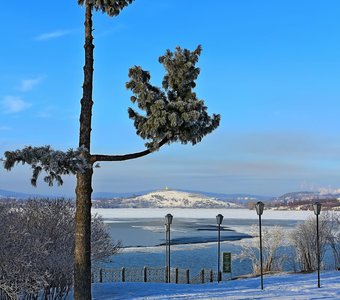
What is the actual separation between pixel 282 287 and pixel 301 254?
25855 millimetres

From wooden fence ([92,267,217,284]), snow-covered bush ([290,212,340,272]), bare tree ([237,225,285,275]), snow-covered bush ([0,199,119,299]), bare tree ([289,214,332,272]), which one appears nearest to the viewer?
snow-covered bush ([0,199,119,299])

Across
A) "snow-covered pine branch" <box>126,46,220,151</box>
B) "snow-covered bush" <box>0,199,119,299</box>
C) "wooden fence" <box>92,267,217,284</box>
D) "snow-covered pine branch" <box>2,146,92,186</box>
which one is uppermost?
"snow-covered pine branch" <box>126,46,220,151</box>

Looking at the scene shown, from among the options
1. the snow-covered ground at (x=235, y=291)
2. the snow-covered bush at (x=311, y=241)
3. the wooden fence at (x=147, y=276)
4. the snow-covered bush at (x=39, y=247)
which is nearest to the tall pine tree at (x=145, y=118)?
the snow-covered bush at (x=39, y=247)

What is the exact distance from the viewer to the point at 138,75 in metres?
11.4

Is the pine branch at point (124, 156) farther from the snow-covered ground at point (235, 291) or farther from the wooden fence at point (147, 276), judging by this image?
the wooden fence at point (147, 276)

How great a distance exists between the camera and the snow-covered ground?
663 inches

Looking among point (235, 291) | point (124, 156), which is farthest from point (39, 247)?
point (124, 156)

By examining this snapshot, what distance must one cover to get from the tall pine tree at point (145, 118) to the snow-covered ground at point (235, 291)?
6.46 meters

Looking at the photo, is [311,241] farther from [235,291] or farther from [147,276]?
[235,291]

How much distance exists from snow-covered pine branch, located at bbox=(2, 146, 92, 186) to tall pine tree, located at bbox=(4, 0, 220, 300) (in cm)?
4

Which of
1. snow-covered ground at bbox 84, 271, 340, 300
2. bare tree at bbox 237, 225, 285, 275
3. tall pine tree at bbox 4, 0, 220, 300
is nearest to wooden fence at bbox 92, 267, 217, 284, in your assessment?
bare tree at bbox 237, 225, 285, 275

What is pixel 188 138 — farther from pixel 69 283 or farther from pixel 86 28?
pixel 69 283

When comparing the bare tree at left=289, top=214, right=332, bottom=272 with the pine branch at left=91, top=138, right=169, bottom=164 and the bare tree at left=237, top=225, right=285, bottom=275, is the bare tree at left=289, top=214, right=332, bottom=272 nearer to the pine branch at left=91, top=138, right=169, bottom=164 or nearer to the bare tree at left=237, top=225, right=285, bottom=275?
the bare tree at left=237, top=225, right=285, bottom=275

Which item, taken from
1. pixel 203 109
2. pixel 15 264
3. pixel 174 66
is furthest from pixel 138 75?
pixel 15 264
